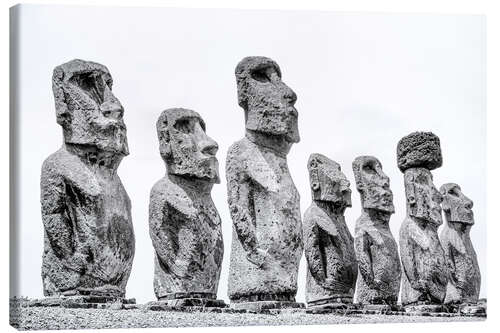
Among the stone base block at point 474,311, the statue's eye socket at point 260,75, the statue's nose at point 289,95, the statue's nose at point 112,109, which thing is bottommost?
the stone base block at point 474,311

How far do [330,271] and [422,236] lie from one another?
2.25 meters

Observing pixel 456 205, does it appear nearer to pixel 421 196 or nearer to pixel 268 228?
pixel 421 196

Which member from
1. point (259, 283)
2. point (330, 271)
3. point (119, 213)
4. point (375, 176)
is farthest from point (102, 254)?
point (375, 176)

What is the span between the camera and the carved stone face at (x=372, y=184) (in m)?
23.6

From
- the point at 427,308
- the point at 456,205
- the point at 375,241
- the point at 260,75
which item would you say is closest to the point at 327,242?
the point at 375,241

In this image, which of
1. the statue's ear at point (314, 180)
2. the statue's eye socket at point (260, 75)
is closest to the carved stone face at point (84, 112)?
the statue's eye socket at point (260, 75)

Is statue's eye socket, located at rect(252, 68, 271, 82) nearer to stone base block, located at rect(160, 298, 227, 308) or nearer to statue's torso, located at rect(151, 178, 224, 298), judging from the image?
statue's torso, located at rect(151, 178, 224, 298)

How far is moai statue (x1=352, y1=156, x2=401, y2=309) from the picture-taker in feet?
76.6

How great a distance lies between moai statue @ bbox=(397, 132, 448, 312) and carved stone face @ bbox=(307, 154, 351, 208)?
1791 mm

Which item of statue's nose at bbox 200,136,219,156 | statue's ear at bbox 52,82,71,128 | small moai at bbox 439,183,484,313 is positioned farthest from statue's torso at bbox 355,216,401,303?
statue's ear at bbox 52,82,71,128

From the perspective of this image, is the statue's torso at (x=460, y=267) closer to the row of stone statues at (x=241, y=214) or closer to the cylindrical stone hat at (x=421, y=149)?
the row of stone statues at (x=241, y=214)

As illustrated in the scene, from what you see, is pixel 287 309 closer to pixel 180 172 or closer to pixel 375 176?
pixel 180 172

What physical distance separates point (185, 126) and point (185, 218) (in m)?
1.46

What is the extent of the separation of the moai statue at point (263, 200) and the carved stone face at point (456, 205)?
242 inches
